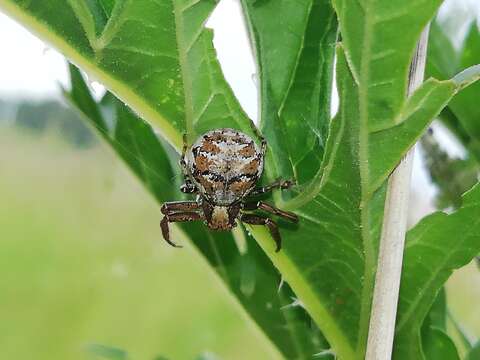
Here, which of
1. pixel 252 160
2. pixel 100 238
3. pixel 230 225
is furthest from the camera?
pixel 100 238

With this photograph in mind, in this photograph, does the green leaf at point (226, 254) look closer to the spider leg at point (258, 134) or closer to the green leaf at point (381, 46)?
the spider leg at point (258, 134)

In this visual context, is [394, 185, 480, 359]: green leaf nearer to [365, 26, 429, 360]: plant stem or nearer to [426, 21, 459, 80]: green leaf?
[365, 26, 429, 360]: plant stem

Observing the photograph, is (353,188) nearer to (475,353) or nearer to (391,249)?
(391,249)

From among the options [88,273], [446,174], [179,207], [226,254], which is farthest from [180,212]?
[88,273]

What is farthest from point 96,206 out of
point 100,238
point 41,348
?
point 41,348

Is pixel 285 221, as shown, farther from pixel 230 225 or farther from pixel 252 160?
pixel 230 225

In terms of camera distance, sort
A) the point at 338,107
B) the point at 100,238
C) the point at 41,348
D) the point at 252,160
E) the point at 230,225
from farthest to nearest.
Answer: the point at 100,238 < the point at 41,348 < the point at 230,225 < the point at 252,160 < the point at 338,107

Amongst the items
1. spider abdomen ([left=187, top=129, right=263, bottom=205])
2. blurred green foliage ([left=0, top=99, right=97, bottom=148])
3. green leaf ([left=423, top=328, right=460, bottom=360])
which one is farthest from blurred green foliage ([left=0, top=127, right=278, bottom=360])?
green leaf ([left=423, top=328, right=460, bottom=360])
